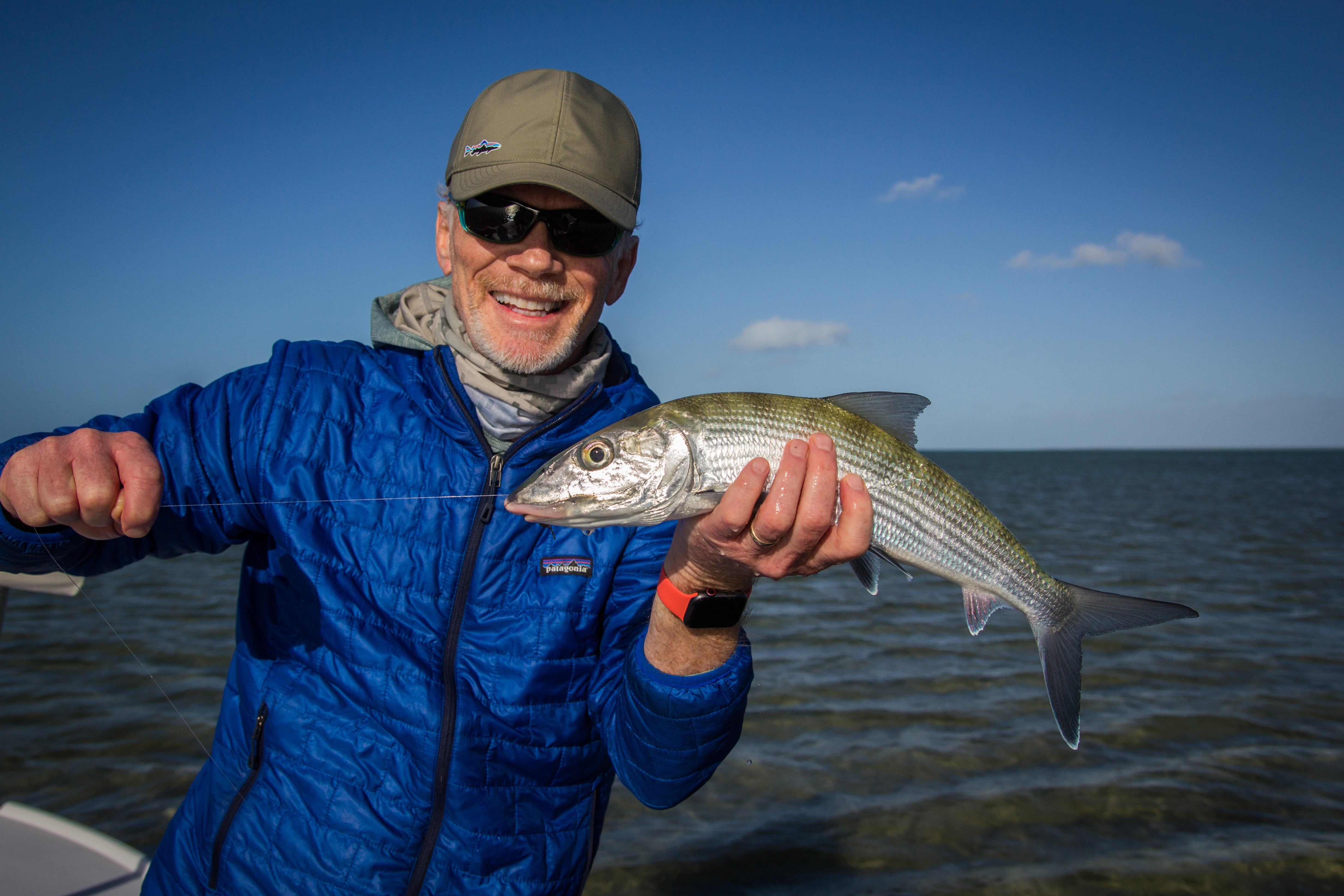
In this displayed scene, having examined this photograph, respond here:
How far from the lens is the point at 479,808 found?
8.60 feet

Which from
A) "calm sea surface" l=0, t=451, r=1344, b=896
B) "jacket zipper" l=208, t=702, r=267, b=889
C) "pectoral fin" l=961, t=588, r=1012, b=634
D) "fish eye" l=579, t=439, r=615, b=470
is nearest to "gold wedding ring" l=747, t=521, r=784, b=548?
"fish eye" l=579, t=439, r=615, b=470

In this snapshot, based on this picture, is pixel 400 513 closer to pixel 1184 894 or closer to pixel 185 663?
pixel 1184 894

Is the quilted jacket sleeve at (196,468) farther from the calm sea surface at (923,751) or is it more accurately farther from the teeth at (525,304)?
the calm sea surface at (923,751)

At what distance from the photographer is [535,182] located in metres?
2.80

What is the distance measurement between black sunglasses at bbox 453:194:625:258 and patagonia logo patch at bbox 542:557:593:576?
121 cm

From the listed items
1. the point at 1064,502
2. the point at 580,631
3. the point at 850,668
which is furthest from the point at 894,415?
the point at 1064,502

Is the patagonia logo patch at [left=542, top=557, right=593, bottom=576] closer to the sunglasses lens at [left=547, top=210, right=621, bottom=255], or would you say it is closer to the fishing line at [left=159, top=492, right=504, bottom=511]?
the fishing line at [left=159, top=492, right=504, bottom=511]

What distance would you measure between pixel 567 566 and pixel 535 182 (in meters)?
1.43

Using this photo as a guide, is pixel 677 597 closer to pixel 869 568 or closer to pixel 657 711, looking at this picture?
pixel 657 711

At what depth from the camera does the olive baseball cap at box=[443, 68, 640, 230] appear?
286 cm

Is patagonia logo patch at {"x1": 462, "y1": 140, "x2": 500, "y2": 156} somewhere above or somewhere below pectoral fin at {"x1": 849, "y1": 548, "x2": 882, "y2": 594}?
above

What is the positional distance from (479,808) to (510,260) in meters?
2.01

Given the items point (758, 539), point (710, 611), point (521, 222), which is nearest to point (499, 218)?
point (521, 222)

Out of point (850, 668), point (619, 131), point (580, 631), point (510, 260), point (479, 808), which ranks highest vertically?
point (619, 131)
